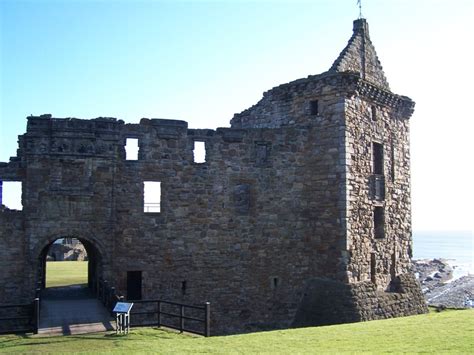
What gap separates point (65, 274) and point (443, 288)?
37043 mm

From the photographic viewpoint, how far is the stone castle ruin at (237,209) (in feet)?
57.6

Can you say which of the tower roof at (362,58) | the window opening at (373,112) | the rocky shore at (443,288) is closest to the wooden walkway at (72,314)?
the window opening at (373,112)

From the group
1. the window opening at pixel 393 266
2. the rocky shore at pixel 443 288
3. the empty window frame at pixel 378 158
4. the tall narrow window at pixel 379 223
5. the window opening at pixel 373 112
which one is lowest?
the rocky shore at pixel 443 288

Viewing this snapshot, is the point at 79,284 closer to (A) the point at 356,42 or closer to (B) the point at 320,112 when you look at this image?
(B) the point at 320,112

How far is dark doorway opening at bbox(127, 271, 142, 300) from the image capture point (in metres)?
18.4

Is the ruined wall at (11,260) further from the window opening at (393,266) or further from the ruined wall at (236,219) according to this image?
the window opening at (393,266)

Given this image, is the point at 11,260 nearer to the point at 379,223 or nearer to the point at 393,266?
the point at 379,223

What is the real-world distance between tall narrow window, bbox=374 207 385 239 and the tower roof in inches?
208

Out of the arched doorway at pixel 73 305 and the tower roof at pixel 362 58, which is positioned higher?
the tower roof at pixel 362 58

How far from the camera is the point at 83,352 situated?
11.3m

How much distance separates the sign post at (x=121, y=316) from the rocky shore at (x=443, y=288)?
21.0 m

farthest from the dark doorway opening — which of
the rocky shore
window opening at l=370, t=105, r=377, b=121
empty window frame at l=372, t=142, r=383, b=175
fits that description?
the rocky shore

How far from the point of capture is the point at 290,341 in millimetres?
12305

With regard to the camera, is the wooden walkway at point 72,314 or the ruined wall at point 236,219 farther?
the ruined wall at point 236,219
